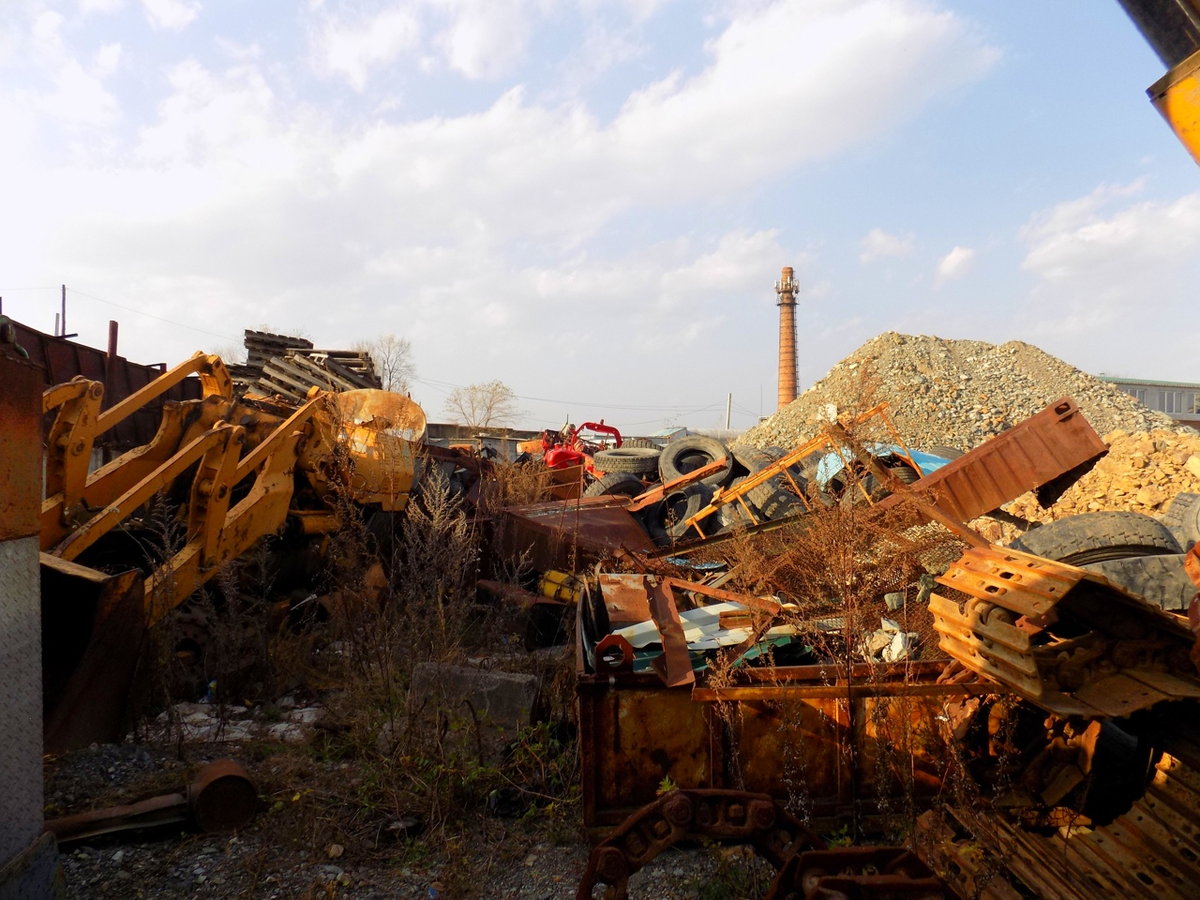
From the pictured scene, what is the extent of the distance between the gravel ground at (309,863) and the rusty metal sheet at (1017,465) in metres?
2.78

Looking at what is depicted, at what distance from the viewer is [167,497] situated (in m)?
5.47

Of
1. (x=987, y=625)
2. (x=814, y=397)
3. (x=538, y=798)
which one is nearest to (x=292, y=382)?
(x=538, y=798)

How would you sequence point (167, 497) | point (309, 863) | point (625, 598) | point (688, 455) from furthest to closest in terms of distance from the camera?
point (688, 455), point (167, 497), point (625, 598), point (309, 863)

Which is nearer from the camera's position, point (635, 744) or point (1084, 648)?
A: point (1084, 648)

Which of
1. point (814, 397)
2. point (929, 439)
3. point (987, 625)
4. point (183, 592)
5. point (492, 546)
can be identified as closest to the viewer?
point (987, 625)

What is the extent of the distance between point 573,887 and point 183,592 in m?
3.00

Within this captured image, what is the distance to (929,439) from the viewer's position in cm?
1493

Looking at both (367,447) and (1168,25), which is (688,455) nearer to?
(367,447)

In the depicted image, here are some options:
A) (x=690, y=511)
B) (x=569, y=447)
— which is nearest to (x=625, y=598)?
(x=690, y=511)

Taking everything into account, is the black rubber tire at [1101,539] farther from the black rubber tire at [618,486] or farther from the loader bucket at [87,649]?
the black rubber tire at [618,486]

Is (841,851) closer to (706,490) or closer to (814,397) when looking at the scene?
(706,490)

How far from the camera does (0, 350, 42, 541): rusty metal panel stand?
225 cm

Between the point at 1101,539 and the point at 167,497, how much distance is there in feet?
20.2

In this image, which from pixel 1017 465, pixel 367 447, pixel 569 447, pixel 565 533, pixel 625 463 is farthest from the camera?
pixel 569 447
